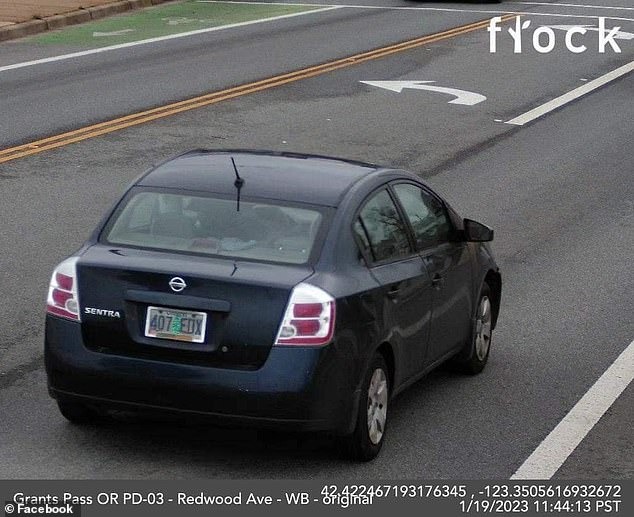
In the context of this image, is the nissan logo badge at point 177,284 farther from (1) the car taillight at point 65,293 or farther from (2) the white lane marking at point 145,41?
(2) the white lane marking at point 145,41

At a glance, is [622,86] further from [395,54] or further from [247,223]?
[247,223]

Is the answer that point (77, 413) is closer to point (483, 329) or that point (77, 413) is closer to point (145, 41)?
point (483, 329)

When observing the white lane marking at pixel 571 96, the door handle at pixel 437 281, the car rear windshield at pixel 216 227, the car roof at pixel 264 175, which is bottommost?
the white lane marking at pixel 571 96

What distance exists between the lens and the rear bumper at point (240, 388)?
7523 mm

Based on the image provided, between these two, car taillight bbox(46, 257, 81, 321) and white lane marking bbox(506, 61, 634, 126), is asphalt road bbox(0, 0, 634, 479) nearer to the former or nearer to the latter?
white lane marking bbox(506, 61, 634, 126)

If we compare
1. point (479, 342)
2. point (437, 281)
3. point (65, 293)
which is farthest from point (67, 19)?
point (65, 293)

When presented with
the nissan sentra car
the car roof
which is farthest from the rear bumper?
the car roof

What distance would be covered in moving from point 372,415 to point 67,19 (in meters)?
22.5

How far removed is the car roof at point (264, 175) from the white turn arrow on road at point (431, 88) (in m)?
13.7

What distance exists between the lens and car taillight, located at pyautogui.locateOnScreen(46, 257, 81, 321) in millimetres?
7816

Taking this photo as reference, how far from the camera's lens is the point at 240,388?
7520mm

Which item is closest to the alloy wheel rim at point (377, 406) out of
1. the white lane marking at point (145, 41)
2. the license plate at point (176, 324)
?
the license plate at point (176, 324)

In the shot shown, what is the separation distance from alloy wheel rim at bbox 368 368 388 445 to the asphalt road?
0.53ft

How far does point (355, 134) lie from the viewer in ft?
62.5
